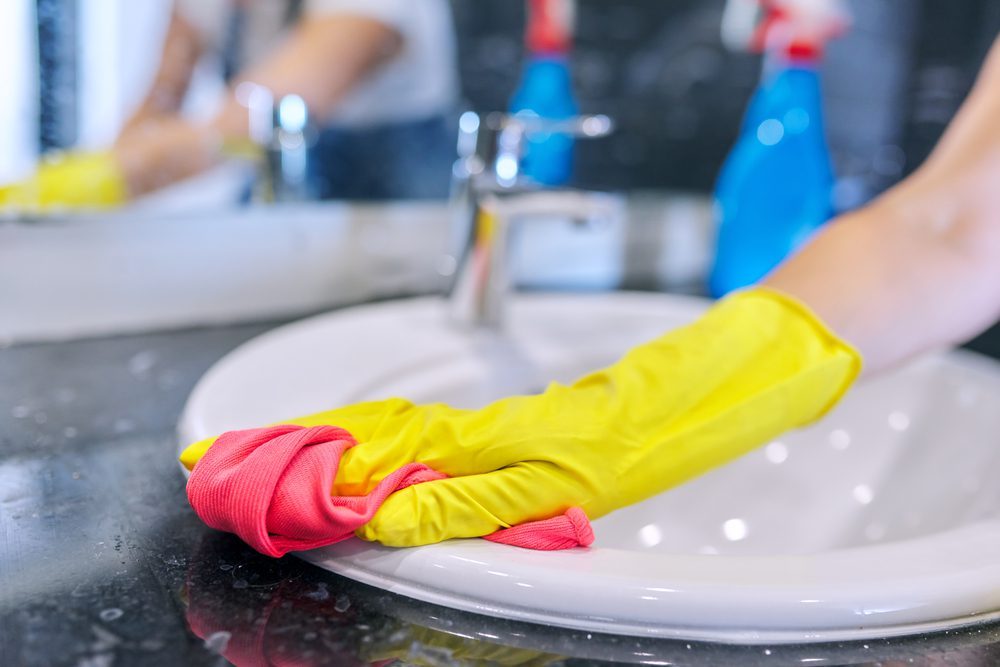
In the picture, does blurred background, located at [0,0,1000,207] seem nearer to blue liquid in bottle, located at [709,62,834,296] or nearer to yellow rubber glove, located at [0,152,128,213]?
blue liquid in bottle, located at [709,62,834,296]

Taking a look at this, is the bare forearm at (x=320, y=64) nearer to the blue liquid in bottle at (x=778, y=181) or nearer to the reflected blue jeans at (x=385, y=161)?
the reflected blue jeans at (x=385, y=161)

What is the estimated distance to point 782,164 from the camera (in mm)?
1043

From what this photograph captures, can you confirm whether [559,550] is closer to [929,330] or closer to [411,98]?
[929,330]

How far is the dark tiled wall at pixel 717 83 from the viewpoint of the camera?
45.6 inches

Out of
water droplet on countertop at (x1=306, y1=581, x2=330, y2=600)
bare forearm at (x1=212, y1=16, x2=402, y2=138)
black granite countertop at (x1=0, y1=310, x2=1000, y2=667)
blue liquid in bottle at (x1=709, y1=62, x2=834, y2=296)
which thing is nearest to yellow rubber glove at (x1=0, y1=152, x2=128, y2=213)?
bare forearm at (x1=212, y1=16, x2=402, y2=138)

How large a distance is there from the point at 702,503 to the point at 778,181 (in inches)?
18.5

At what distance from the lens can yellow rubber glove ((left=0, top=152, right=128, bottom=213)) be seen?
790mm

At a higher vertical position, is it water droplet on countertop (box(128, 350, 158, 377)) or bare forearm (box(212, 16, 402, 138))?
bare forearm (box(212, 16, 402, 138))

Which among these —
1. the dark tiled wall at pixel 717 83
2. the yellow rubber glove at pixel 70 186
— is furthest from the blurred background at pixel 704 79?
the yellow rubber glove at pixel 70 186

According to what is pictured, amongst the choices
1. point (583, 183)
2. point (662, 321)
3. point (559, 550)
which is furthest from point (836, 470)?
point (583, 183)

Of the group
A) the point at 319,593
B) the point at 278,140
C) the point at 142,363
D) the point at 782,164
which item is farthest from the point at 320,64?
the point at 319,593

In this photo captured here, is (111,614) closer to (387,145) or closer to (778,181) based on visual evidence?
(387,145)

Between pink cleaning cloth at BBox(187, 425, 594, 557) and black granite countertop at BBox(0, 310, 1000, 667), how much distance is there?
27mm

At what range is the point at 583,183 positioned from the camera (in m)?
1.20
